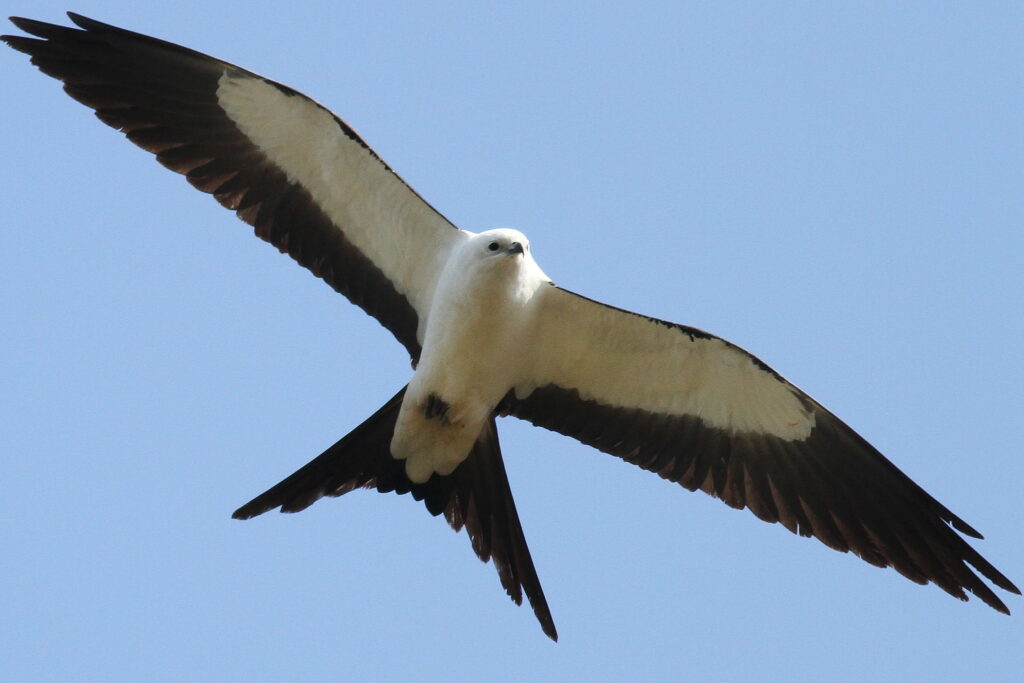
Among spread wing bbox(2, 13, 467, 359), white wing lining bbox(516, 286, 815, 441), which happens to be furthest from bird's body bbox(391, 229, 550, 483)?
spread wing bbox(2, 13, 467, 359)

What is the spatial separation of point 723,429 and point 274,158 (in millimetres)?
3188

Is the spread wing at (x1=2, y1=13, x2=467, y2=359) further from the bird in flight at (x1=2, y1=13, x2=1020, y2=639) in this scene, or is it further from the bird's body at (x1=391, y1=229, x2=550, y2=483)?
the bird's body at (x1=391, y1=229, x2=550, y2=483)

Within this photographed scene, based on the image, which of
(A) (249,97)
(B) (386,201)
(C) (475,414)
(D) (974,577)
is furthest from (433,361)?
(D) (974,577)

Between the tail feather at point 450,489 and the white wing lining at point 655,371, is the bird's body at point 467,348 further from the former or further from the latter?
the white wing lining at point 655,371

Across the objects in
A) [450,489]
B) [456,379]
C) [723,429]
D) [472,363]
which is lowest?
[450,489]

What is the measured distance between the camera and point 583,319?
8.73 metres

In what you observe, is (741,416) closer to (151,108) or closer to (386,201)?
(386,201)

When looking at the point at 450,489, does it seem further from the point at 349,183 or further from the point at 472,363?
the point at 349,183

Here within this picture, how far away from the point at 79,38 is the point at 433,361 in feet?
9.36

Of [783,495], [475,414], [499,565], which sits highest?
[783,495]

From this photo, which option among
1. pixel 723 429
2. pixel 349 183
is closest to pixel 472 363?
pixel 349 183

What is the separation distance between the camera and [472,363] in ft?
27.9

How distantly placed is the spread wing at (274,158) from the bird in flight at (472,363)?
0.01 meters

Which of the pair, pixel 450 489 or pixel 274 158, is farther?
pixel 274 158
